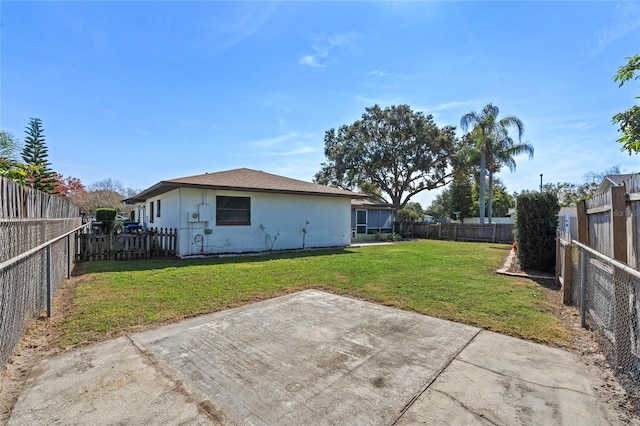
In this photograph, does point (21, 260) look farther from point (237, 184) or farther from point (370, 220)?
point (370, 220)

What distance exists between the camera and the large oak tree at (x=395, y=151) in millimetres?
28219

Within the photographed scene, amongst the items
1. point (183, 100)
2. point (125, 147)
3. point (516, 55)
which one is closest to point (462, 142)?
point (516, 55)

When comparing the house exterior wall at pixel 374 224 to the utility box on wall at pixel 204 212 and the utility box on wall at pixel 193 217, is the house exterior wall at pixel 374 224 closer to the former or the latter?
the utility box on wall at pixel 204 212

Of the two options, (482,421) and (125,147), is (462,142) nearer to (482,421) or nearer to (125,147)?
(125,147)

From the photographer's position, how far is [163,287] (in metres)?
6.13

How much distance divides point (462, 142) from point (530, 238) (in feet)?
76.6

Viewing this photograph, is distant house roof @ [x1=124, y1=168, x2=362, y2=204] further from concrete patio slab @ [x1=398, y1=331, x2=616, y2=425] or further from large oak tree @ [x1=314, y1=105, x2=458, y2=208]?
large oak tree @ [x1=314, y1=105, x2=458, y2=208]

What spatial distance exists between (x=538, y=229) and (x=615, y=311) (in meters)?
5.62

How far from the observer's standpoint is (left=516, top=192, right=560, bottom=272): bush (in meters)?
7.91

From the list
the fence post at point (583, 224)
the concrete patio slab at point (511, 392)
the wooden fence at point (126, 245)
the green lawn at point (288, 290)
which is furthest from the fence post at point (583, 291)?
the wooden fence at point (126, 245)

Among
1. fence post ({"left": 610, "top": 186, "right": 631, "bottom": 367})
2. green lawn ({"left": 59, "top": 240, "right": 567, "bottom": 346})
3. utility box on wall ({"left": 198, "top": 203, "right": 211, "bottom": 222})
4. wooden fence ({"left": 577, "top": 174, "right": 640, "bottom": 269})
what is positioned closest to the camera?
fence post ({"left": 610, "top": 186, "right": 631, "bottom": 367})

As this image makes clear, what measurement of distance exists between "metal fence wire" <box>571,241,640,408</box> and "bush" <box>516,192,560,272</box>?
164 inches

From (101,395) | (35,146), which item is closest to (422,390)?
(101,395)

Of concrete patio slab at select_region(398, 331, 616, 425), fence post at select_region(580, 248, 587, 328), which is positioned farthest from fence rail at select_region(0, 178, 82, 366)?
fence post at select_region(580, 248, 587, 328)
